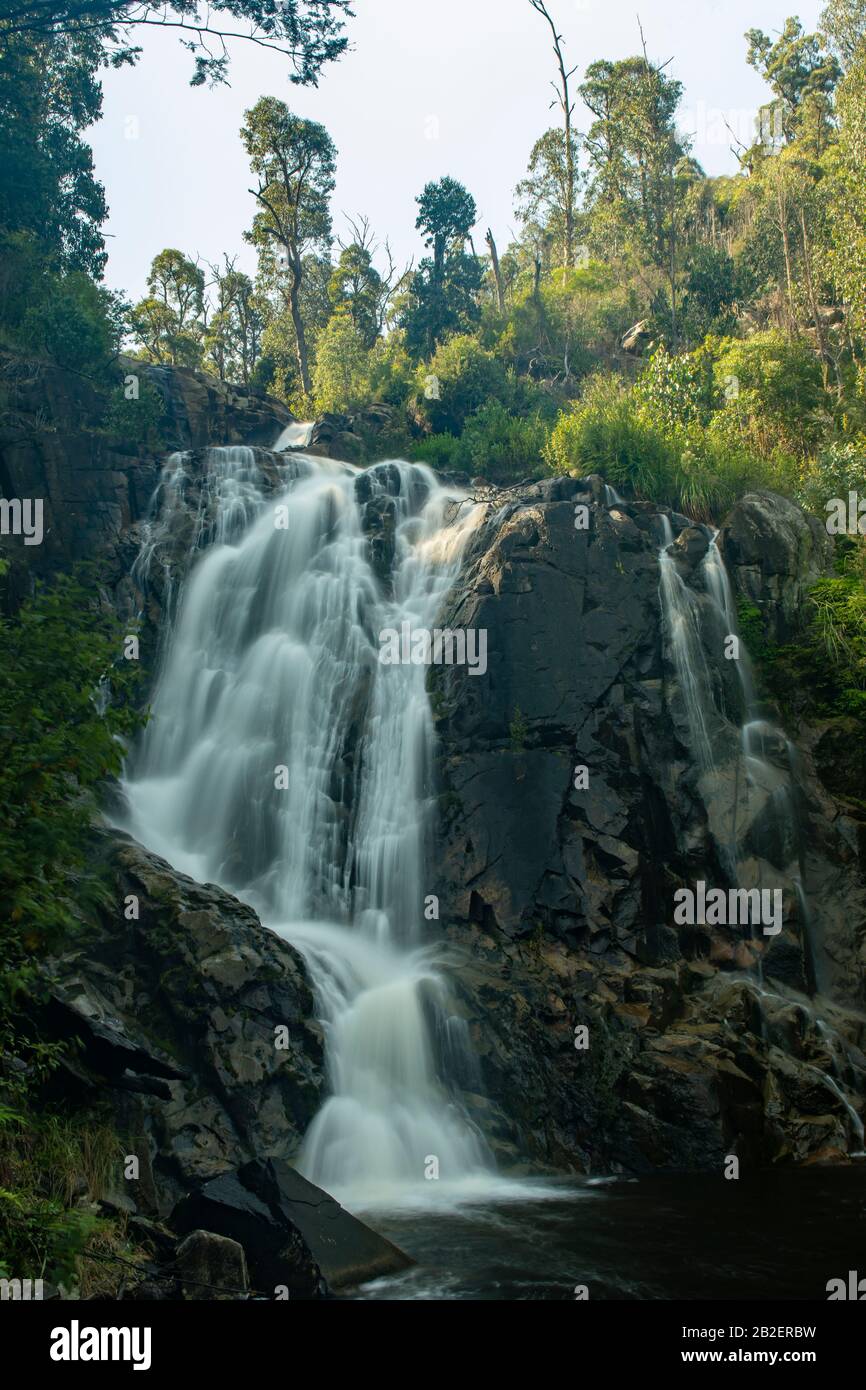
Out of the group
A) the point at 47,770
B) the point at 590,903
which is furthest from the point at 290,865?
the point at 47,770

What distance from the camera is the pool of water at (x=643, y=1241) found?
9.24 metres

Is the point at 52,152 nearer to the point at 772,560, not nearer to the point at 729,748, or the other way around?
the point at 772,560

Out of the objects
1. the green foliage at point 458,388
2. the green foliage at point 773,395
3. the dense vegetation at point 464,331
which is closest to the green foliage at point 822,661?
the dense vegetation at point 464,331

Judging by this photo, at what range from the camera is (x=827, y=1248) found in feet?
33.4

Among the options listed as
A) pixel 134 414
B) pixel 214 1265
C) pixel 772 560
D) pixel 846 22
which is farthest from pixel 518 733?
pixel 846 22

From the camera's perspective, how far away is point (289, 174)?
42469 mm

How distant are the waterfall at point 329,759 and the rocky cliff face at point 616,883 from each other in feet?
2.59

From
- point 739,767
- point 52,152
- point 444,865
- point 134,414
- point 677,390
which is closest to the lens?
point 444,865

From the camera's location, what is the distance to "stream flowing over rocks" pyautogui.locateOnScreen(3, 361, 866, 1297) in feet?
41.5

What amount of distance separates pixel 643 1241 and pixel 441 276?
37.7m

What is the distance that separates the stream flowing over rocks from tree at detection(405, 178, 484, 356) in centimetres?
1861

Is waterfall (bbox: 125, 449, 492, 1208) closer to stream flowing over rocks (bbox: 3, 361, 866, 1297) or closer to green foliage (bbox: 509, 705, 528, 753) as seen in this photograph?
stream flowing over rocks (bbox: 3, 361, 866, 1297)

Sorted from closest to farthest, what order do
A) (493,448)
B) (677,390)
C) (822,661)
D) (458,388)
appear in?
(822,661), (677,390), (493,448), (458,388)

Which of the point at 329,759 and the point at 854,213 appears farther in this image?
the point at 854,213
